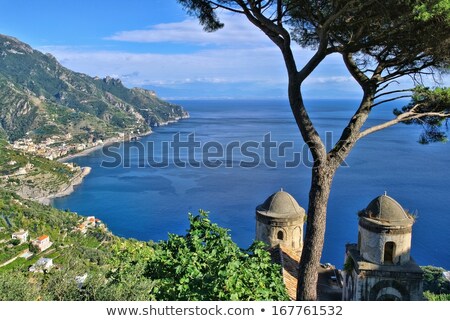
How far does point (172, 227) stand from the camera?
133 ft

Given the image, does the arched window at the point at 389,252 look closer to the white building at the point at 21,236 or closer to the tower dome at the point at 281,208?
the tower dome at the point at 281,208

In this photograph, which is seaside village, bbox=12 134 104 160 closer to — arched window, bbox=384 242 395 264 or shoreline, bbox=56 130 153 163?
shoreline, bbox=56 130 153 163

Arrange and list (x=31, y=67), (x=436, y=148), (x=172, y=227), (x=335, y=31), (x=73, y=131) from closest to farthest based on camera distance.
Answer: (x=335, y=31)
(x=172, y=227)
(x=436, y=148)
(x=73, y=131)
(x=31, y=67)

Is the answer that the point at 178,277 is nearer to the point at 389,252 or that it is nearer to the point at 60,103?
the point at 389,252

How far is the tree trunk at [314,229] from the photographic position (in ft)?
16.2

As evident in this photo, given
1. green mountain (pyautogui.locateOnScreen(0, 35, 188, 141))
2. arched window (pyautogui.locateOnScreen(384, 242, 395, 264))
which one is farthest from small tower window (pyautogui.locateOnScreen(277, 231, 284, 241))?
green mountain (pyautogui.locateOnScreen(0, 35, 188, 141))

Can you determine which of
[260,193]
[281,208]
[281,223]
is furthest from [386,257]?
[260,193]

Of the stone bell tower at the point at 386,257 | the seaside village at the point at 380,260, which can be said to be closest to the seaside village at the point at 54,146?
the seaside village at the point at 380,260

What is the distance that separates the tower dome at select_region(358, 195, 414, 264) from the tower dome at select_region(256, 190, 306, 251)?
1.70 metres

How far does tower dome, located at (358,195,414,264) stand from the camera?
767 centimetres

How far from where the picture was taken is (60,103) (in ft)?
478

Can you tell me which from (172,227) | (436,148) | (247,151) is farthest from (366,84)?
(436,148)
